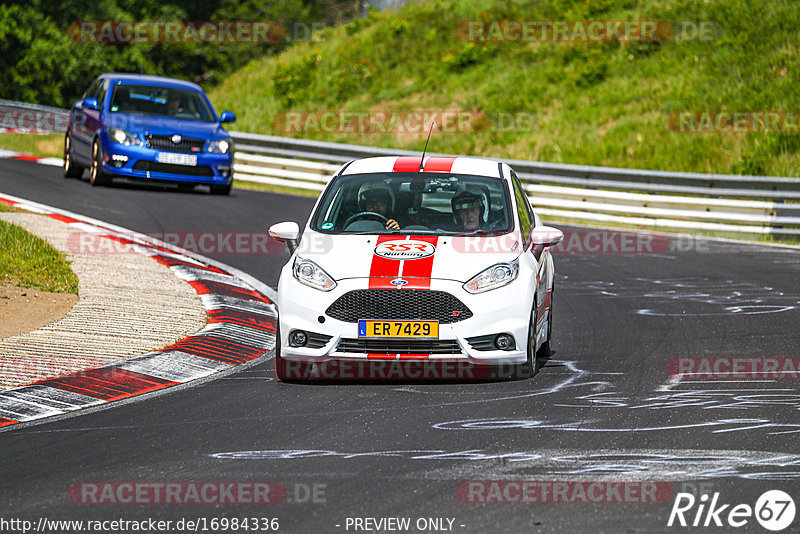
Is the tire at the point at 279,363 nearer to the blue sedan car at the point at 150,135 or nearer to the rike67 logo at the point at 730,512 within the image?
the rike67 logo at the point at 730,512

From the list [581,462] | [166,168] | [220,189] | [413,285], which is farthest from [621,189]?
[581,462]

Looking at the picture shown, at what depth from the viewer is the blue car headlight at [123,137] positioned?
19359 mm

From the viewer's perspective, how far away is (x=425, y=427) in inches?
285

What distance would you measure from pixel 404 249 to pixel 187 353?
2.07 m

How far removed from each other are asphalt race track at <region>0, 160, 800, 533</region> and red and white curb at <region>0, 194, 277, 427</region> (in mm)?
306

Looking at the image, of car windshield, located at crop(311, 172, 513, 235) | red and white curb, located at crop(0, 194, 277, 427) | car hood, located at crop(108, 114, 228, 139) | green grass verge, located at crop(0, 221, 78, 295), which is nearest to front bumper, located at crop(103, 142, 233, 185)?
car hood, located at crop(108, 114, 228, 139)

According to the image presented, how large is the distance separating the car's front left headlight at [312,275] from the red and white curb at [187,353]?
1100 mm

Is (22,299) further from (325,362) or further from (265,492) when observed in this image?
(265,492)

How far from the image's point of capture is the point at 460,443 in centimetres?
682

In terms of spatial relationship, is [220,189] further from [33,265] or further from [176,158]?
[33,265]

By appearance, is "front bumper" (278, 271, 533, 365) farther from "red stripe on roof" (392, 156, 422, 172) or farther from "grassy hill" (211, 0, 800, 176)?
"grassy hill" (211, 0, 800, 176)

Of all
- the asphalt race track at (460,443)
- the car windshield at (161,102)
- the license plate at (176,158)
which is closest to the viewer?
the asphalt race track at (460,443)

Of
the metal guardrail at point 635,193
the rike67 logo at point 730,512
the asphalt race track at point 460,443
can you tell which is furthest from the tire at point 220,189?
the rike67 logo at point 730,512

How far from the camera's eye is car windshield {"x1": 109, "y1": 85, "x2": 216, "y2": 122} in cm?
2038
